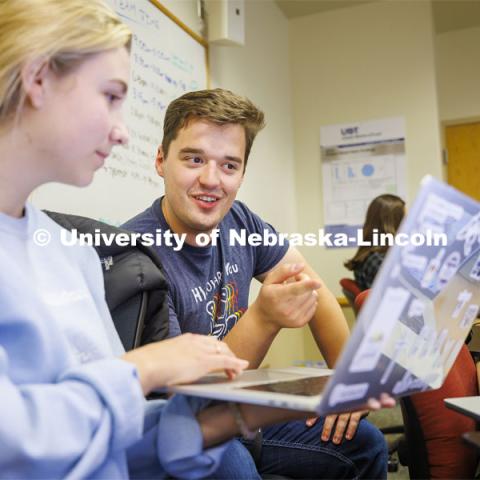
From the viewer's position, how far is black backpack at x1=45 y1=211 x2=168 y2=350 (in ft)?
3.20

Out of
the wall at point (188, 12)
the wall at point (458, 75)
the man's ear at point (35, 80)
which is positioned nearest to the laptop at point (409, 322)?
the man's ear at point (35, 80)

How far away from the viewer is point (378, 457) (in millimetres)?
1179

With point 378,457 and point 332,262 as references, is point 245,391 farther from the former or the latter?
point 332,262

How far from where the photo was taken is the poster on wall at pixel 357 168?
364 cm

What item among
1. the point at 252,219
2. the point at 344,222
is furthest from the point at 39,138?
the point at 344,222

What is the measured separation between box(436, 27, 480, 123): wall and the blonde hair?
3845 millimetres

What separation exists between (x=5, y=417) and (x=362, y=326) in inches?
15.3

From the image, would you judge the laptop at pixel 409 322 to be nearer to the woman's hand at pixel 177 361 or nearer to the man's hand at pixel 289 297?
the woman's hand at pixel 177 361

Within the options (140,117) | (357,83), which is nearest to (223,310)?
(140,117)

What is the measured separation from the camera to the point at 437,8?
3750 millimetres

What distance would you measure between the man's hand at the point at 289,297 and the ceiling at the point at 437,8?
9.98 feet

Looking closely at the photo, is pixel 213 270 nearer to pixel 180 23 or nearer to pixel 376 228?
pixel 180 23

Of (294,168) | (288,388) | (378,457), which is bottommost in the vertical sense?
(378,457)

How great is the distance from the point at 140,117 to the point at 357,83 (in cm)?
216
